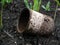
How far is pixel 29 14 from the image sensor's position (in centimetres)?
229

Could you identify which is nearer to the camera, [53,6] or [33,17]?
[33,17]

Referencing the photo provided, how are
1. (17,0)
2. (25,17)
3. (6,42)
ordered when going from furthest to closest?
1. (17,0)
2. (25,17)
3. (6,42)

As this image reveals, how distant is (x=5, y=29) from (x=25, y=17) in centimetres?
27

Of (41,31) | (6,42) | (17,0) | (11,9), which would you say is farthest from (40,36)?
(17,0)

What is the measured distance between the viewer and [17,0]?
3.15 m

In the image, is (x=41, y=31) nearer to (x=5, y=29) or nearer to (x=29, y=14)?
(x=29, y=14)

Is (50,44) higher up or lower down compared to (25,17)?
lower down

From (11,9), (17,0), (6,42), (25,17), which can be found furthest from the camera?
(17,0)

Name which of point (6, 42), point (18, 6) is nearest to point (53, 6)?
point (18, 6)

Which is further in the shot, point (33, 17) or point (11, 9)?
point (11, 9)

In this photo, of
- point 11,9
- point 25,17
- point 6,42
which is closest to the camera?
point 6,42

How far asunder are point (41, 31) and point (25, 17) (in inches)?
10.3

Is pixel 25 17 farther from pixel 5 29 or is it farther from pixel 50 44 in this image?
pixel 50 44

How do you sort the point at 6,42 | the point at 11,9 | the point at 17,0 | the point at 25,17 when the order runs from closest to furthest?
the point at 6,42, the point at 25,17, the point at 11,9, the point at 17,0
